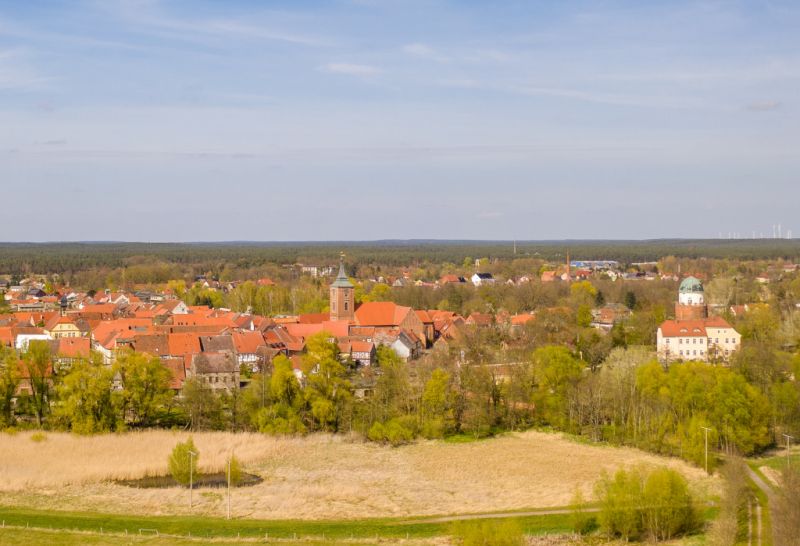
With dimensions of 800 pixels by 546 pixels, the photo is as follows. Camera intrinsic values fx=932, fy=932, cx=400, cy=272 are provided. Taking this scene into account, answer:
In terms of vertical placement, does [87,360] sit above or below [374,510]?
above

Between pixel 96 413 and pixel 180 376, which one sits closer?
pixel 96 413

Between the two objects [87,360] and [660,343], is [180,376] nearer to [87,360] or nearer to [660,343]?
[87,360]

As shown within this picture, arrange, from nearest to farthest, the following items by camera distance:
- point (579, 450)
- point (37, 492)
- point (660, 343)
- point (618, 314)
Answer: point (37, 492) < point (579, 450) < point (660, 343) < point (618, 314)

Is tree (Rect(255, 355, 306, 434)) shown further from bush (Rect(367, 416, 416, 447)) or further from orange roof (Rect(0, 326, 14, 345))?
orange roof (Rect(0, 326, 14, 345))

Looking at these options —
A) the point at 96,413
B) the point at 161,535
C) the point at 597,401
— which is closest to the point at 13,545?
the point at 161,535

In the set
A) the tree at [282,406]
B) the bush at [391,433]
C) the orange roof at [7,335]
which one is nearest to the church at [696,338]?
the bush at [391,433]

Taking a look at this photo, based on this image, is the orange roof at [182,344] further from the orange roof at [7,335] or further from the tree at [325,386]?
the orange roof at [7,335]

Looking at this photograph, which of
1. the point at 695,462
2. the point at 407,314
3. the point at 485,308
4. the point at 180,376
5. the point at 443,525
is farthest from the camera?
the point at 485,308

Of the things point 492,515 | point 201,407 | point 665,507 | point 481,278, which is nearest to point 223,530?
point 492,515

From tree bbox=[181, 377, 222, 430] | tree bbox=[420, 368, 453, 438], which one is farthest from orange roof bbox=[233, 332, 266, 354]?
tree bbox=[420, 368, 453, 438]
